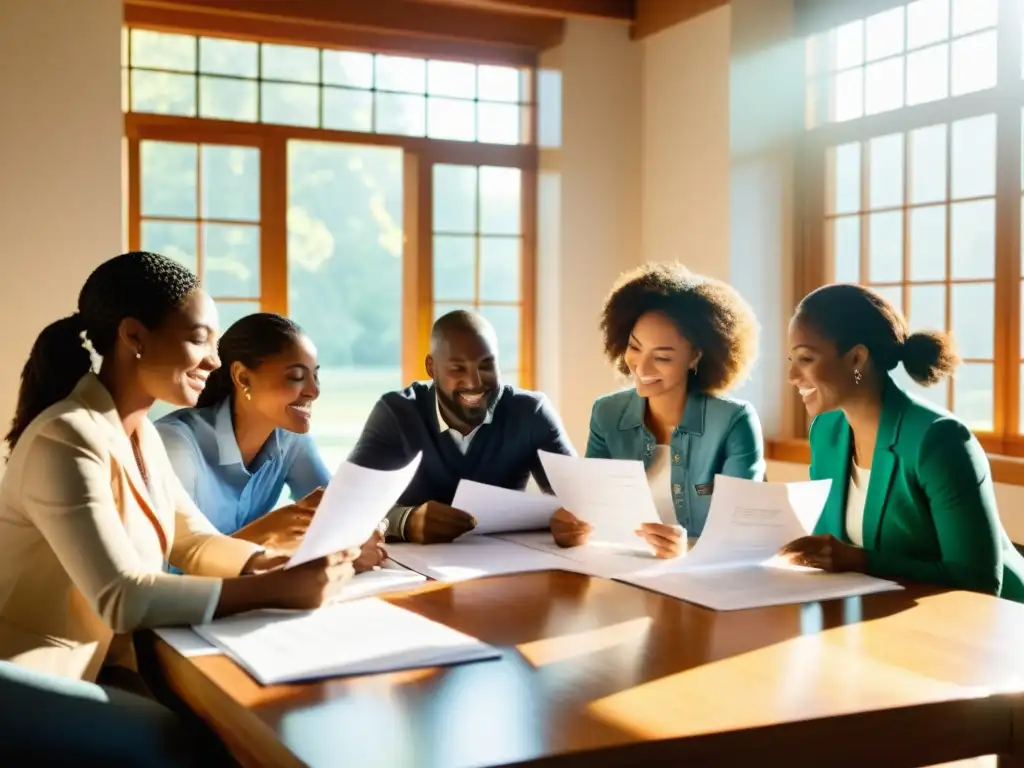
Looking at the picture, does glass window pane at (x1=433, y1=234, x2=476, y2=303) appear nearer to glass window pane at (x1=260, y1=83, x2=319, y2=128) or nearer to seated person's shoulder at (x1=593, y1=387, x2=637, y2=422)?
glass window pane at (x1=260, y1=83, x2=319, y2=128)

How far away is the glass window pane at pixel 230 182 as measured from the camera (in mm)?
5129

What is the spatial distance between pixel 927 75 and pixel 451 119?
2.31 metres

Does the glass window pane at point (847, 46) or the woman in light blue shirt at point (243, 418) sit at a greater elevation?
the glass window pane at point (847, 46)

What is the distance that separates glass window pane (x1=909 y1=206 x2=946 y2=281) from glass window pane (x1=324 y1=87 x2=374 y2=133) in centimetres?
262

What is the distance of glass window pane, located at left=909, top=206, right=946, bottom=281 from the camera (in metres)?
4.68

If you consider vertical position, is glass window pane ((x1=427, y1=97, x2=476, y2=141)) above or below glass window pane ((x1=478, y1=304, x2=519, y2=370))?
above

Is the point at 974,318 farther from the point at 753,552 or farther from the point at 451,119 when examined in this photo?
the point at 753,552

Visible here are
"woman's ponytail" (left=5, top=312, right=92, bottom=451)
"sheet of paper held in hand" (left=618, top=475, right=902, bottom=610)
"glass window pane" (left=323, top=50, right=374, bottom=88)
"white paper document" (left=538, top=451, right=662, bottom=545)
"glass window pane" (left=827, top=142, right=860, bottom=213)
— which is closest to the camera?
"woman's ponytail" (left=5, top=312, right=92, bottom=451)

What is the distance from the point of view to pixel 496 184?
5809mm

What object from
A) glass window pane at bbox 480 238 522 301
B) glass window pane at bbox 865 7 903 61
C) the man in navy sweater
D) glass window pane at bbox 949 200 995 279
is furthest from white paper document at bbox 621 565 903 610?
glass window pane at bbox 480 238 522 301

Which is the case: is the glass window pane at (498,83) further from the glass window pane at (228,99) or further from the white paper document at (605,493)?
the white paper document at (605,493)

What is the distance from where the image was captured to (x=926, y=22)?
185 inches

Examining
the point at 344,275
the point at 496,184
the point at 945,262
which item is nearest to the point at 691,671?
the point at 945,262

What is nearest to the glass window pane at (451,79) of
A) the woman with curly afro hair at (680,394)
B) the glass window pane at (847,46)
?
the glass window pane at (847,46)
